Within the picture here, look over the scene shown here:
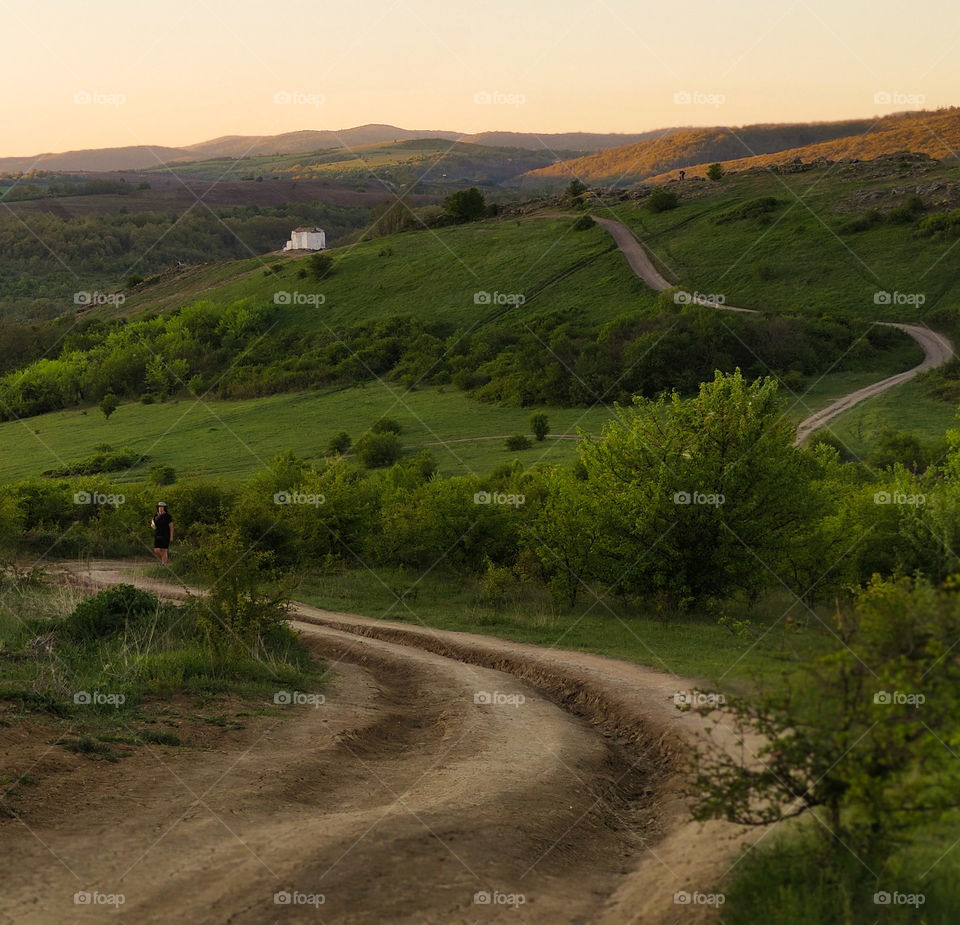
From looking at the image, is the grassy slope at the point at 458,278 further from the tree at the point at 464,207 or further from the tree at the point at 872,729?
the tree at the point at 872,729

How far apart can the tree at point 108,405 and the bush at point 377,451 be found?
27.1 metres

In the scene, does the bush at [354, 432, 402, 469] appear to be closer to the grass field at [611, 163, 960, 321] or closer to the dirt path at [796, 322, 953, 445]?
the dirt path at [796, 322, 953, 445]

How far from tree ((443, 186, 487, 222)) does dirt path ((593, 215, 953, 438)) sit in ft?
47.8

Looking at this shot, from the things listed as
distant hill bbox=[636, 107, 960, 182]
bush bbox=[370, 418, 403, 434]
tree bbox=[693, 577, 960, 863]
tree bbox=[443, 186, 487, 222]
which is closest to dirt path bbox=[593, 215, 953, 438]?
tree bbox=[443, 186, 487, 222]

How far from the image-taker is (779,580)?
22.3 m

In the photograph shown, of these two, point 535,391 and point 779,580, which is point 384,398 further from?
point 779,580

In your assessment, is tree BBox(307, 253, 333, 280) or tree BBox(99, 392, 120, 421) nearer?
tree BBox(99, 392, 120, 421)

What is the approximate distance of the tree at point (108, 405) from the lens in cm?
6688

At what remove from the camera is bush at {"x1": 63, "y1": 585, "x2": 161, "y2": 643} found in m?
15.9

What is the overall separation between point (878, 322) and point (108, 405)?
50006 millimetres

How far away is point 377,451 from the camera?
45.5m

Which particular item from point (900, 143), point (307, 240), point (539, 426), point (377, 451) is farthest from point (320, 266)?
point (900, 143)

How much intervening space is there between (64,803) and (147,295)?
105 metres

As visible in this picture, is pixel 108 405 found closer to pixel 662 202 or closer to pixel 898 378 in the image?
pixel 898 378
